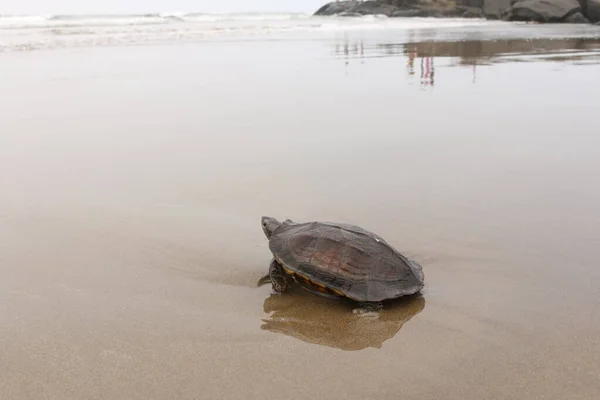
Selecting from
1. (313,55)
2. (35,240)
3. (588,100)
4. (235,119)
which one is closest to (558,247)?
(35,240)

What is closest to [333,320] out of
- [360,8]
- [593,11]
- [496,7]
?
[593,11]

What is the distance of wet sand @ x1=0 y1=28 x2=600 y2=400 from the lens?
2.58 meters

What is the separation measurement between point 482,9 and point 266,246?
190ft

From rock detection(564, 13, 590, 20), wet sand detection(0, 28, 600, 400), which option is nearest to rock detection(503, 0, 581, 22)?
rock detection(564, 13, 590, 20)

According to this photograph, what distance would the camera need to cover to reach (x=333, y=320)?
309 cm

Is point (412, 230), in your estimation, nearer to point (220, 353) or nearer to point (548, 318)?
point (548, 318)

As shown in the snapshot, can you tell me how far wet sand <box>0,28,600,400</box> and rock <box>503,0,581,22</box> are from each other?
34749 millimetres

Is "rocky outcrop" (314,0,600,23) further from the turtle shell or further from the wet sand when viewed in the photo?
the turtle shell

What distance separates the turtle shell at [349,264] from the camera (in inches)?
123

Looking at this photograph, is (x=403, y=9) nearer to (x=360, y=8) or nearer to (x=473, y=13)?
(x=360, y=8)

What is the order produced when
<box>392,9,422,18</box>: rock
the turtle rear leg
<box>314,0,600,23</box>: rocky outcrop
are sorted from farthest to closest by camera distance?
<box>392,9,422,18</box>: rock < <box>314,0,600,23</box>: rocky outcrop < the turtle rear leg

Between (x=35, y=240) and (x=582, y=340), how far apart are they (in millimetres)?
3714

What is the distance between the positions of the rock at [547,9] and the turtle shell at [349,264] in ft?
137

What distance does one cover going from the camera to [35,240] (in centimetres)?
394
